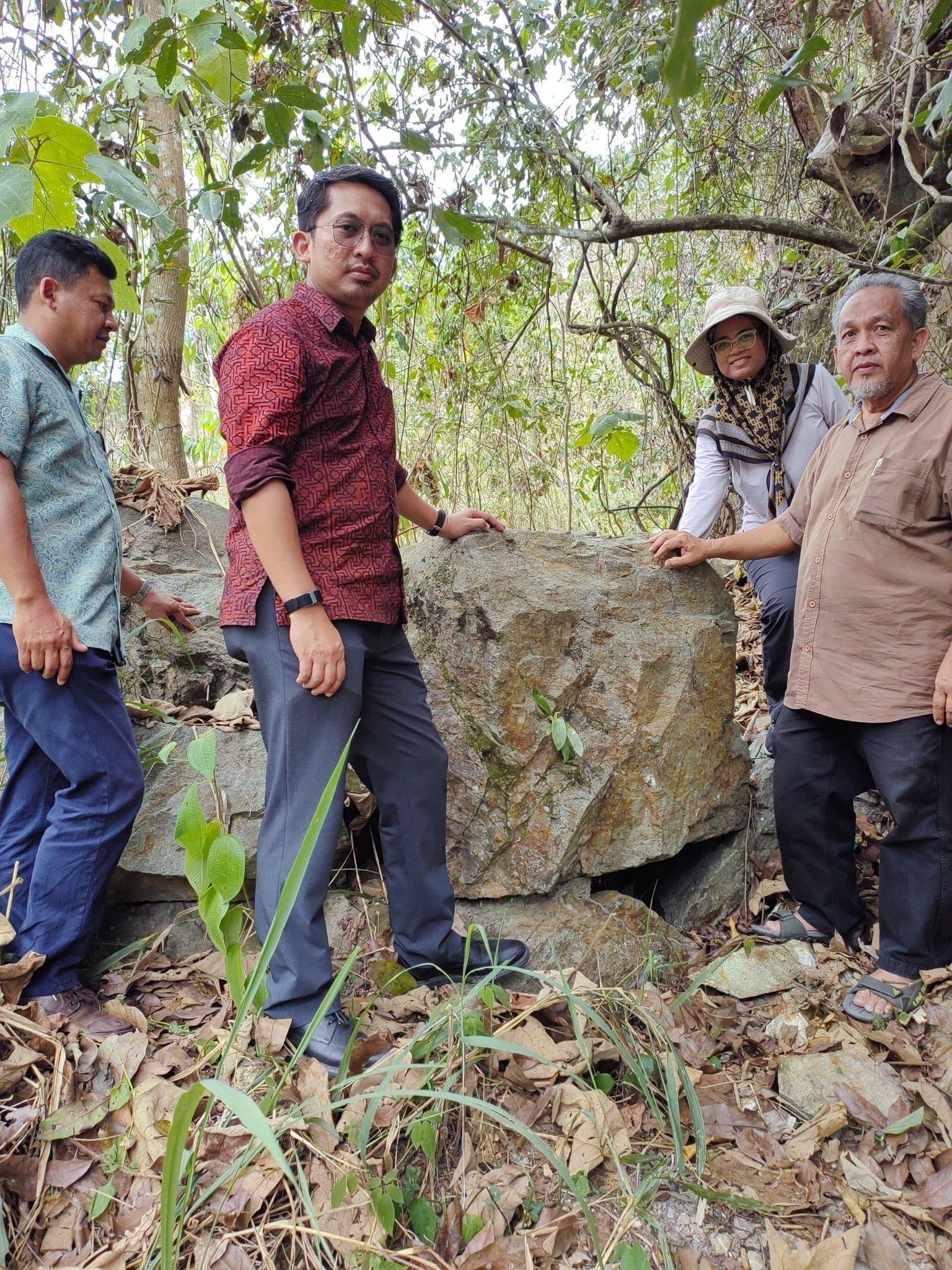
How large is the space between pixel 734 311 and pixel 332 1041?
8.39 ft

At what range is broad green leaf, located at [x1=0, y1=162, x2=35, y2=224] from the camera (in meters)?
1.45

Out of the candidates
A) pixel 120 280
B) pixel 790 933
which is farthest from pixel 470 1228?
pixel 120 280

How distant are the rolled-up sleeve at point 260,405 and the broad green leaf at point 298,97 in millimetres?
474

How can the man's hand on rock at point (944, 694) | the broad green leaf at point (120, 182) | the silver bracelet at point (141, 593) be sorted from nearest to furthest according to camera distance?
the broad green leaf at point (120, 182), the man's hand on rock at point (944, 694), the silver bracelet at point (141, 593)

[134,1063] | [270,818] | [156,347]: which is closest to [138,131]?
[156,347]

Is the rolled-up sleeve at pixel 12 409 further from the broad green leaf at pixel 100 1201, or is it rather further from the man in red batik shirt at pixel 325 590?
the broad green leaf at pixel 100 1201

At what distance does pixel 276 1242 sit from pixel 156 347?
4258 mm

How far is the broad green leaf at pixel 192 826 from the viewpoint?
A: 6.30ft

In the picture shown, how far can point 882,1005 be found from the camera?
2494mm

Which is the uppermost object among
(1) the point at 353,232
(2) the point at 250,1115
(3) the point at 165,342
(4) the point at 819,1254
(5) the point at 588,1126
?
(3) the point at 165,342

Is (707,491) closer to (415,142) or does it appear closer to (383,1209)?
(415,142)

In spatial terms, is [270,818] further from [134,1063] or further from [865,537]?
[865,537]

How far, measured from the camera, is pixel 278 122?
1.95 meters

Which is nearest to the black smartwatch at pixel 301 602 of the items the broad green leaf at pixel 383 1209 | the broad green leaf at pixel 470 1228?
the broad green leaf at pixel 383 1209
